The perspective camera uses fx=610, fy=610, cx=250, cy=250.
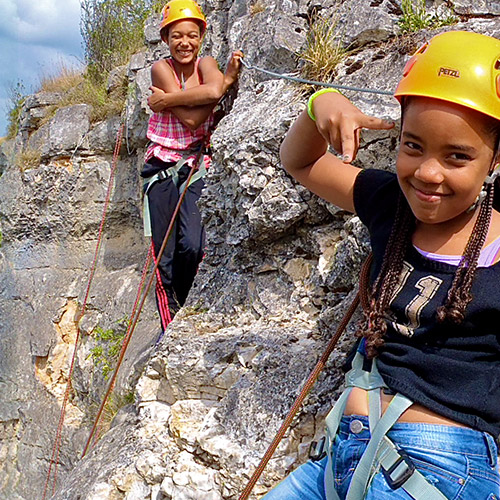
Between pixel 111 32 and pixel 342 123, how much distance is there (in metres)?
8.25

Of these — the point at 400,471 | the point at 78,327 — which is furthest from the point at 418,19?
the point at 78,327

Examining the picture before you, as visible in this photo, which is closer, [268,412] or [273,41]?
[268,412]

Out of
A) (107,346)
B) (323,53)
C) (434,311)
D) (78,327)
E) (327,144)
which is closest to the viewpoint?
(434,311)

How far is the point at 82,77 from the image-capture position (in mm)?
8633

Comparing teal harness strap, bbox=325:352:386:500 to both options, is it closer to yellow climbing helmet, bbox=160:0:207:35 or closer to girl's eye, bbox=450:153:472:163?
girl's eye, bbox=450:153:472:163

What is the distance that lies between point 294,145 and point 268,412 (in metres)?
1.15

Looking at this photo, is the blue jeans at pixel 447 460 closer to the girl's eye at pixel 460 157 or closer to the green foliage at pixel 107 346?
the girl's eye at pixel 460 157

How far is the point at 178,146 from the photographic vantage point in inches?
180

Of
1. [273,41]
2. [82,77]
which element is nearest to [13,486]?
[82,77]

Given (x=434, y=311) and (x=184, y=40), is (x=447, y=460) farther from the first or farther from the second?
(x=184, y=40)

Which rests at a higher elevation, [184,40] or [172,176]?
[184,40]

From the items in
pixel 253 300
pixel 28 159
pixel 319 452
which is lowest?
pixel 28 159

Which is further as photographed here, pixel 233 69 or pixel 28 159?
pixel 28 159

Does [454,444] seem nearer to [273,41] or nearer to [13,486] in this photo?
[273,41]
